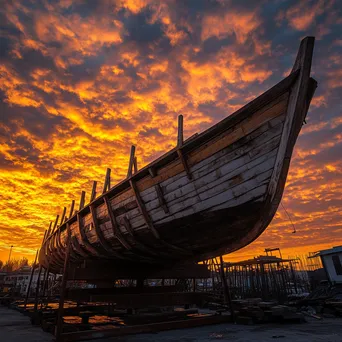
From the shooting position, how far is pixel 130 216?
618 cm

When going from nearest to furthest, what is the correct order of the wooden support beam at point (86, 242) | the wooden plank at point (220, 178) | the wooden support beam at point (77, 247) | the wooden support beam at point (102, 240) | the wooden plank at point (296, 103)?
the wooden plank at point (296, 103)
the wooden plank at point (220, 178)
the wooden support beam at point (102, 240)
the wooden support beam at point (86, 242)
the wooden support beam at point (77, 247)

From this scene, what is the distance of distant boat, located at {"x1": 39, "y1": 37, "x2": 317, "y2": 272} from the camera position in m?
4.34

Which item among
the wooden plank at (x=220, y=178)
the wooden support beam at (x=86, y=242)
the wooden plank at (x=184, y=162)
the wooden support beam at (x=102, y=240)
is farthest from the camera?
the wooden support beam at (x=86, y=242)

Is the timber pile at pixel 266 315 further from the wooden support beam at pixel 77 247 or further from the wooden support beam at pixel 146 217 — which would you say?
the wooden support beam at pixel 77 247

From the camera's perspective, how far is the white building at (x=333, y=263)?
19016mm

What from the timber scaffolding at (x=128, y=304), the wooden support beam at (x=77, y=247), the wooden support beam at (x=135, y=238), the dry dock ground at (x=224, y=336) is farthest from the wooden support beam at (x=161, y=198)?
the wooden support beam at (x=77, y=247)

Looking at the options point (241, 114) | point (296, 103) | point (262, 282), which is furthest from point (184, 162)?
point (262, 282)

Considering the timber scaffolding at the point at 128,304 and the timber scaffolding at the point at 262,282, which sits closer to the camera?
the timber scaffolding at the point at 128,304

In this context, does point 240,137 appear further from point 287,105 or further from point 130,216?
point 130,216

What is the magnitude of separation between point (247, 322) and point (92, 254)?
5.14 metres

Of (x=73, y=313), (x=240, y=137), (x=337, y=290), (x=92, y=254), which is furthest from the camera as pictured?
(x=337, y=290)

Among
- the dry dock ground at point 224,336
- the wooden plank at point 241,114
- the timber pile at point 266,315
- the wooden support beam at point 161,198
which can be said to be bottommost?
the dry dock ground at point 224,336

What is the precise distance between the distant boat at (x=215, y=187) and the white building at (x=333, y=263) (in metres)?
17.2

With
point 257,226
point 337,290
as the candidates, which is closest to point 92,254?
point 257,226
